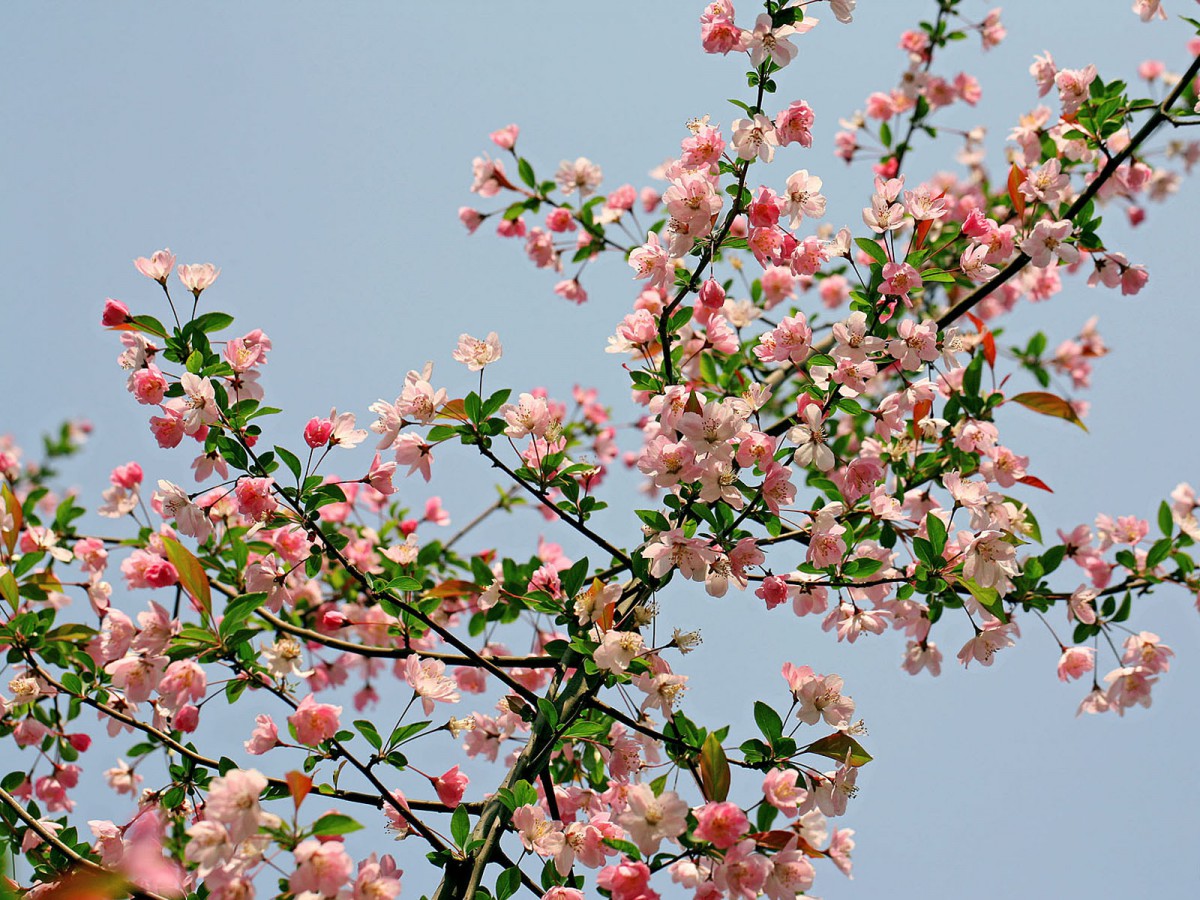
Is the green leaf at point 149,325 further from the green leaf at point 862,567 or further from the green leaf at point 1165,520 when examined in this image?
the green leaf at point 1165,520

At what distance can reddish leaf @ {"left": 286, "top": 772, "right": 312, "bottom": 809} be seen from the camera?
4.94 feet

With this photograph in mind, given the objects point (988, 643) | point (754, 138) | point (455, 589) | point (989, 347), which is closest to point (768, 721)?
point (988, 643)

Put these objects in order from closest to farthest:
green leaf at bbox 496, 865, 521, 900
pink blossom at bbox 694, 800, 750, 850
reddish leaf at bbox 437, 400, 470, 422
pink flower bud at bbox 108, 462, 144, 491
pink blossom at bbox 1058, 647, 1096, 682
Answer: pink blossom at bbox 694, 800, 750, 850 < green leaf at bbox 496, 865, 521, 900 < reddish leaf at bbox 437, 400, 470, 422 < pink blossom at bbox 1058, 647, 1096, 682 < pink flower bud at bbox 108, 462, 144, 491

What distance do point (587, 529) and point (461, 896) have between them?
0.87m

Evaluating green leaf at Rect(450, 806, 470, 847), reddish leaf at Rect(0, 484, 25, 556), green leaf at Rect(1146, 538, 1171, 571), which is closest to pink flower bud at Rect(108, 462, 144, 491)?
reddish leaf at Rect(0, 484, 25, 556)

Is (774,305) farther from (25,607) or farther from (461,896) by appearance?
(25,607)

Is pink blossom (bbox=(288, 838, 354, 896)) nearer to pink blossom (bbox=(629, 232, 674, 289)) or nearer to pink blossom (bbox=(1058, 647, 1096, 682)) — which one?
pink blossom (bbox=(629, 232, 674, 289))

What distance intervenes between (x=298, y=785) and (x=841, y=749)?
1059 mm

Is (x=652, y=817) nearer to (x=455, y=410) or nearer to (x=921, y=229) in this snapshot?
(x=455, y=410)

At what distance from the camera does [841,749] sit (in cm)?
186

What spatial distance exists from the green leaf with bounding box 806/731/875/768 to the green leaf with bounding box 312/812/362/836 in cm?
92

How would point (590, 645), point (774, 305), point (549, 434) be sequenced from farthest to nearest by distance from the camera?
point (774, 305) < point (549, 434) < point (590, 645)

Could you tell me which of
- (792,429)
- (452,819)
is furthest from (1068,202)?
(452,819)

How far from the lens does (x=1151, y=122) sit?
2.51 metres
